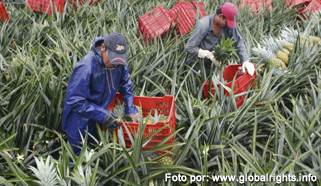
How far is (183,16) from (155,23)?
0.45m

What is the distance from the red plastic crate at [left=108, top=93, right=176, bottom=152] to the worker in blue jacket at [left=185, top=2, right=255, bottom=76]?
0.76m

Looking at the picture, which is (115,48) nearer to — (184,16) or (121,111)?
(121,111)

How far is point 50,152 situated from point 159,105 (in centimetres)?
98

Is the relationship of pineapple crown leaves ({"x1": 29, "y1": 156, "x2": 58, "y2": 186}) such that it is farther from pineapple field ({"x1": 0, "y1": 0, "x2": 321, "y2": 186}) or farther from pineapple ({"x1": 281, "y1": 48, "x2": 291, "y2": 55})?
pineapple ({"x1": 281, "y1": 48, "x2": 291, "y2": 55})

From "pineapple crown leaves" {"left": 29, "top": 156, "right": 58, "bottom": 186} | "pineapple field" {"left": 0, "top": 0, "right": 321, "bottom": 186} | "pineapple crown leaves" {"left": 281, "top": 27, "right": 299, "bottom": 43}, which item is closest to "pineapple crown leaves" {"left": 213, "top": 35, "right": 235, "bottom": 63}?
"pineapple field" {"left": 0, "top": 0, "right": 321, "bottom": 186}

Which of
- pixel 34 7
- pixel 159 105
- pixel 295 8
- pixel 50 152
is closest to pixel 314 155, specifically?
pixel 159 105

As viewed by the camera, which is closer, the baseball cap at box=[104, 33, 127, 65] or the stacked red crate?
the baseball cap at box=[104, 33, 127, 65]

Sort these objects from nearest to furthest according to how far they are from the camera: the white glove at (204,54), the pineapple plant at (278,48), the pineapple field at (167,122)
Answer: the pineapple field at (167,122), the white glove at (204,54), the pineapple plant at (278,48)

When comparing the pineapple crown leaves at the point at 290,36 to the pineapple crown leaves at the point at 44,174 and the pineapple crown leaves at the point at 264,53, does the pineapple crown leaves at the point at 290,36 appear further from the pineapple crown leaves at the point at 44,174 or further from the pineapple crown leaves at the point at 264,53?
the pineapple crown leaves at the point at 44,174

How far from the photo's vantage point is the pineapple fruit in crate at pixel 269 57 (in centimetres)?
359

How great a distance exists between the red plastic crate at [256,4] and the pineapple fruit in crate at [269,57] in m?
1.46

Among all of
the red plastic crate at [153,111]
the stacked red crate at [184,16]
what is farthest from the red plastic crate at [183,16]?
the red plastic crate at [153,111]

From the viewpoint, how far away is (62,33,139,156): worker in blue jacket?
7.16 ft

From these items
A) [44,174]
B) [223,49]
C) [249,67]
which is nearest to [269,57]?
[249,67]
